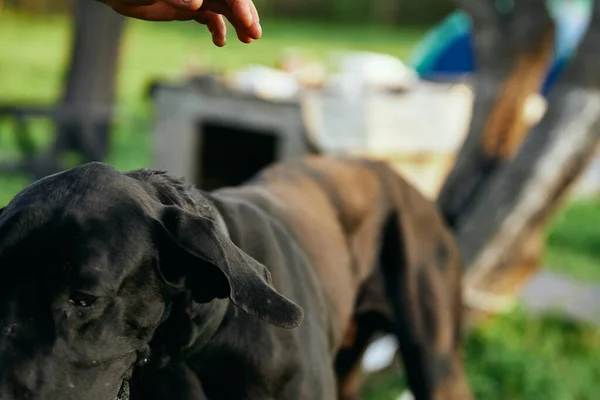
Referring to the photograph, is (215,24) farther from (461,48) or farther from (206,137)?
(461,48)

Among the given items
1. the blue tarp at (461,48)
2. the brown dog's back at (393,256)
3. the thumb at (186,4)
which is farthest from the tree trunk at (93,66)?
the thumb at (186,4)

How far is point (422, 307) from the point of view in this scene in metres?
3.69

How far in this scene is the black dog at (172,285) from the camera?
2018 mm

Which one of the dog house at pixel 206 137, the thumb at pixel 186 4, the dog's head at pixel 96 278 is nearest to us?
the dog's head at pixel 96 278

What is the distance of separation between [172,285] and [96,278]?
0.24 metres

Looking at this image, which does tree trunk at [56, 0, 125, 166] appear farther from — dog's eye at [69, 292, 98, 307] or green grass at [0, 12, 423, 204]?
dog's eye at [69, 292, 98, 307]

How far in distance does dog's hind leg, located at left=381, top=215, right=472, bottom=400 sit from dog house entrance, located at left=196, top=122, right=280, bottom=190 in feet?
8.44

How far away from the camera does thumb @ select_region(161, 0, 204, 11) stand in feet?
7.43

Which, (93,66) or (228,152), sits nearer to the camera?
(228,152)

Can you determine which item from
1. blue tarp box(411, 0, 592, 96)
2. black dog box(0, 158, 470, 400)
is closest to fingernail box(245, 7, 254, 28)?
black dog box(0, 158, 470, 400)

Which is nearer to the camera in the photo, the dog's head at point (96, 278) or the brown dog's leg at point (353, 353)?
the dog's head at point (96, 278)

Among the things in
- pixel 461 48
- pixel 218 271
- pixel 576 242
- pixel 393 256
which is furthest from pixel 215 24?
pixel 461 48

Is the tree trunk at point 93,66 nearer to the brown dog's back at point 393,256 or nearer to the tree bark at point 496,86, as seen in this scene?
the tree bark at point 496,86

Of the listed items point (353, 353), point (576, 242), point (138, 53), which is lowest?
point (138, 53)
